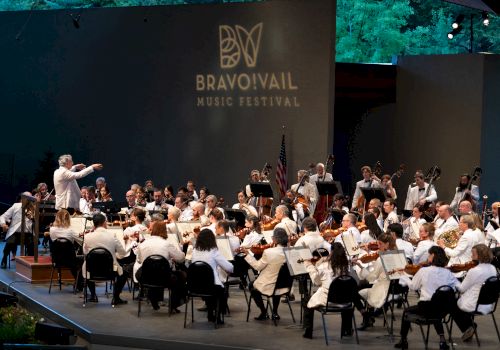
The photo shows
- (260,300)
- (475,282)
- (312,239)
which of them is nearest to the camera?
(475,282)

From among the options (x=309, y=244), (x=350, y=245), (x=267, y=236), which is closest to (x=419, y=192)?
(x=267, y=236)

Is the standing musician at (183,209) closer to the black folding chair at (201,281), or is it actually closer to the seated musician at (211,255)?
the seated musician at (211,255)

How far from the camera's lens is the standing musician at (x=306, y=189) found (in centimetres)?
1803

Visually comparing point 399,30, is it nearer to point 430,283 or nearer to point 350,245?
point 350,245

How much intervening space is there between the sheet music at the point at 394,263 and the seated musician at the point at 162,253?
2901 millimetres

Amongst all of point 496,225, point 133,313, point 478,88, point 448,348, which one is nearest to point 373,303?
point 448,348

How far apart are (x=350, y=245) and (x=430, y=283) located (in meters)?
1.95

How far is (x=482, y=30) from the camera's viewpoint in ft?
96.5

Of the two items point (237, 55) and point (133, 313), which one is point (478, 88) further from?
point (133, 313)

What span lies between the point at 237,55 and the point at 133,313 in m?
9.15

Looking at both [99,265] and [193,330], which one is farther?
[99,265]

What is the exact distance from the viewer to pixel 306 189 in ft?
59.9

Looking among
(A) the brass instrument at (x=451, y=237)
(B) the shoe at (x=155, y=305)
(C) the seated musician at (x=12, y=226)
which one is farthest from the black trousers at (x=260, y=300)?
(C) the seated musician at (x=12, y=226)

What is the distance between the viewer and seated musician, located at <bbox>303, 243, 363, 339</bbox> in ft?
34.2
